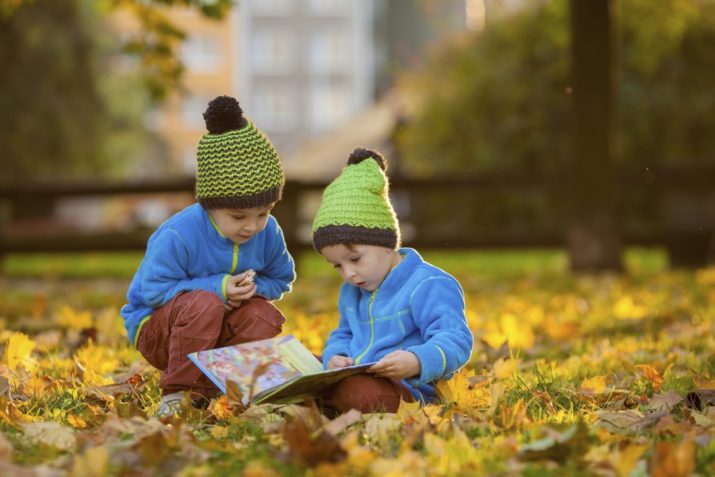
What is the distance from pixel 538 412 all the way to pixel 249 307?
3.40 ft

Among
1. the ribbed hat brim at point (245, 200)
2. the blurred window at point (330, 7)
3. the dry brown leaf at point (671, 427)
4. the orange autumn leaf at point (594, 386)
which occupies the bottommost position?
the orange autumn leaf at point (594, 386)

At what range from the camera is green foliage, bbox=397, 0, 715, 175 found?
15.1 m

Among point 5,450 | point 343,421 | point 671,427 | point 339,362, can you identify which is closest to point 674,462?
point 671,427

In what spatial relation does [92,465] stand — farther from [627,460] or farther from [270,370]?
[627,460]

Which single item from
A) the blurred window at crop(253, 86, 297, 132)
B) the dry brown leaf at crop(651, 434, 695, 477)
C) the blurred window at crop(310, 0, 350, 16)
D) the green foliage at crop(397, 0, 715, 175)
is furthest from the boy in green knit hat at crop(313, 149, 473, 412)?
the blurred window at crop(310, 0, 350, 16)

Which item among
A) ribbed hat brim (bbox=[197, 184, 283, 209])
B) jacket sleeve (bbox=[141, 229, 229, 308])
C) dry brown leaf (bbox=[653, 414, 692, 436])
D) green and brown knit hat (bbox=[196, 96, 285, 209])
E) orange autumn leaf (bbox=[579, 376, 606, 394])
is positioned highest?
green and brown knit hat (bbox=[196, 96, 285, 209])

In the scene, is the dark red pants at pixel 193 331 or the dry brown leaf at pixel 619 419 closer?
the dry brown leaf at pixel 619 419

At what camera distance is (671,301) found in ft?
22.3

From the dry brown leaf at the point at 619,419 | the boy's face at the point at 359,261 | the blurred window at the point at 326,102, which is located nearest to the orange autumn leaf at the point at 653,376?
the dry brown leaf at the point at 619,419

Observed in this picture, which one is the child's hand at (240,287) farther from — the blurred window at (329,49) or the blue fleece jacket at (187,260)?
the blurred window at (329,49)

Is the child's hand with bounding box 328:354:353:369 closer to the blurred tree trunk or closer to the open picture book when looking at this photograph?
the open picture book

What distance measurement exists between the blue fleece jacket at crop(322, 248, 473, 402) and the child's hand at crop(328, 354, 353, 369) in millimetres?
37

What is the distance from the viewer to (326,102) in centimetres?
5603

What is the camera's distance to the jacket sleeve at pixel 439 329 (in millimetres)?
3227
